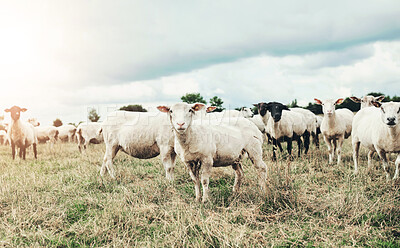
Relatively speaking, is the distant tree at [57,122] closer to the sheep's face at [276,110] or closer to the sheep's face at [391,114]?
the sheep's face at [276,110]

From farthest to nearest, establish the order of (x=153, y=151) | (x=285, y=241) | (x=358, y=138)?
(x=358, y=138) < (x=153, y=151) < (x=285, y=241)

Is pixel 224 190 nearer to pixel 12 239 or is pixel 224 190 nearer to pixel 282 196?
pixel 282 196

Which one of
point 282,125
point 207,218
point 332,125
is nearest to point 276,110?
point 282,125

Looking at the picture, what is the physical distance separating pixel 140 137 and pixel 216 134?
300 cm

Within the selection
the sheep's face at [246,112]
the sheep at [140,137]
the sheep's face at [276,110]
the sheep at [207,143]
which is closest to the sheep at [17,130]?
the sheep at [140,137]

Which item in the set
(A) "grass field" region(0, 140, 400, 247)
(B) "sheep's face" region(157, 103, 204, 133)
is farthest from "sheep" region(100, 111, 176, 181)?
(B) "sheep's face" region(157, 103, 204, 133)

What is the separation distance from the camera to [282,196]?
4.87 metres

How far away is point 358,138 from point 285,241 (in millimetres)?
6538

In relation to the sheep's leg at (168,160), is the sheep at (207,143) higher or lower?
higher

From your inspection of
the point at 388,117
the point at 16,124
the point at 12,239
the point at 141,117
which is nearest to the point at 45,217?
the point at 12,239

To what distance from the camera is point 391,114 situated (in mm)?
6699

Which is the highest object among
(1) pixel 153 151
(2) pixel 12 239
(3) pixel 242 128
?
(3) pixel 242 128

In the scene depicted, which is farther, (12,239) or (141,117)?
(141,117)

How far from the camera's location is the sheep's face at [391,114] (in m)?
6.59
